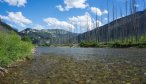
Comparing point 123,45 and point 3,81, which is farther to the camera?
point 123,45

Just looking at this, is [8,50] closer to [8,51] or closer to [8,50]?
[8,50]

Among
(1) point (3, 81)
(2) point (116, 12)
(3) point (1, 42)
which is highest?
(2) point (116, 12)

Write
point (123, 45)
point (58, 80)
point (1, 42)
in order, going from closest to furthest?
point (58, 80), point (1, 42), point (123, 45)

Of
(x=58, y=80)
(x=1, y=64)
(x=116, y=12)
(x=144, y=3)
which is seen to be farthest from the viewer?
(x=116, y=12)

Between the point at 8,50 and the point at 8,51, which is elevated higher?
the point at 8,50

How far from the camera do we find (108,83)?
64.7ft

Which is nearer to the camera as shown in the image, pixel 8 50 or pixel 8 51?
pixel 8 51

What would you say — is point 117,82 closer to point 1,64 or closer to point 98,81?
point 98,81

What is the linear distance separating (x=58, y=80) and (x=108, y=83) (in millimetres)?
4228

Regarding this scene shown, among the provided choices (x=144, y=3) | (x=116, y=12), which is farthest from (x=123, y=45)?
(x=116, y=12)

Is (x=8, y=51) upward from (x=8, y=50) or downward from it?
downward

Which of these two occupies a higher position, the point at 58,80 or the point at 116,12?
the point at 116,12


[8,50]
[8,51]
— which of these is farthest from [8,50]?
[8,51]

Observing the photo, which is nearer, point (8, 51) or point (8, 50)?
point (8, 51)
